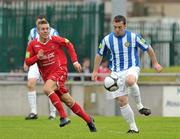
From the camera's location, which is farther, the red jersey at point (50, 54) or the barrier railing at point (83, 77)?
the barrier railing at point (83, 77)

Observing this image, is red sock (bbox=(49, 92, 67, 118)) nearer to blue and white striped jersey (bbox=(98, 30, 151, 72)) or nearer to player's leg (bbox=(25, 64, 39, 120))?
blue and white striped jersey (bbox=(98, 30, 151, 72))

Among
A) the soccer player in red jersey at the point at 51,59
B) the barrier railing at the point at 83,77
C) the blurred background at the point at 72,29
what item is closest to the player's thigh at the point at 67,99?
the soccer player in red jersey at the point at 51,59

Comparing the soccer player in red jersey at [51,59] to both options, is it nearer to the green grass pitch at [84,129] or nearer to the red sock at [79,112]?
the red sock at [79,112]

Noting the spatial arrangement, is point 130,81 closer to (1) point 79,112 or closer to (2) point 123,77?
(2) point 123,77

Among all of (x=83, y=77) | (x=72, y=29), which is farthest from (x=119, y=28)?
(x=72, y=29)

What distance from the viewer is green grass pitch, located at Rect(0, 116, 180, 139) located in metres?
16.4

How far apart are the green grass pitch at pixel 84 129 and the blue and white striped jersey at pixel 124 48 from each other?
1.22 m

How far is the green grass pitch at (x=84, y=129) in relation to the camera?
16.4 meters

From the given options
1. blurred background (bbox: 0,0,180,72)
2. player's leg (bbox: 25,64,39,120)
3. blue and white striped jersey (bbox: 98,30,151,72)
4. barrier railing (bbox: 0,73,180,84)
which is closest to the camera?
blue and white striped jersey (bbox: 98,30,151,72)

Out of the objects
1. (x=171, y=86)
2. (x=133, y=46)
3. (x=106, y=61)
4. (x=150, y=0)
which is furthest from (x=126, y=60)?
(x=150, y=0)

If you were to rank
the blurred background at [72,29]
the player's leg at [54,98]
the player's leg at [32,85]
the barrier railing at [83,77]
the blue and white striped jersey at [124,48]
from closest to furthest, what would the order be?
the player's leg at [54,98] → the blue and white striped jersey at [124,48] → the player's leg at [32,85] → the barrier railing at [83,77] → the blurred background at [72,29]

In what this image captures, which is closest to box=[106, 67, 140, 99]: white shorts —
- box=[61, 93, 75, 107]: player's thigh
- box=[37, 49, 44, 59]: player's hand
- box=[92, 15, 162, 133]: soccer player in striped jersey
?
box=[92, 15, 162, 133]: soccer player in striped jersey

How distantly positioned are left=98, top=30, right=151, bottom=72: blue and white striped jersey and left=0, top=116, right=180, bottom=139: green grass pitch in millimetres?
1220

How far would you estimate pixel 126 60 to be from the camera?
1758 cm
